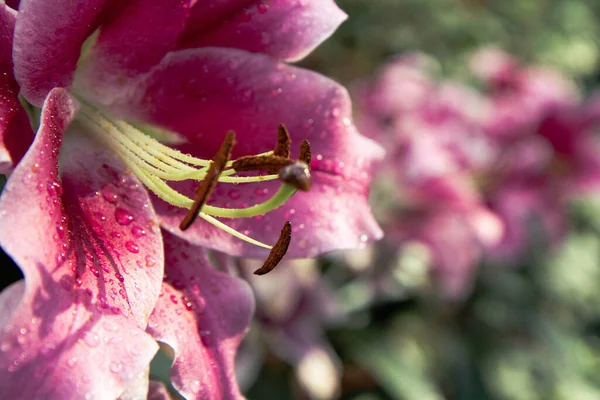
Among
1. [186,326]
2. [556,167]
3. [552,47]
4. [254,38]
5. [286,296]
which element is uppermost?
[254,38]

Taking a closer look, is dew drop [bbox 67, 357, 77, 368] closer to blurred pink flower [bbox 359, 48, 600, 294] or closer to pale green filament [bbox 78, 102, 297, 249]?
pale green filament [bbox 78, 102, 297, 249]

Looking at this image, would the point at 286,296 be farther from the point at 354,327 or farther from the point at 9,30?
the point at 9,30

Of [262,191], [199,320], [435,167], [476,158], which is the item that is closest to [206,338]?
[199,320]

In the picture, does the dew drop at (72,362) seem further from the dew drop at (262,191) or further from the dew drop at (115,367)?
the dew drop at (262,191)

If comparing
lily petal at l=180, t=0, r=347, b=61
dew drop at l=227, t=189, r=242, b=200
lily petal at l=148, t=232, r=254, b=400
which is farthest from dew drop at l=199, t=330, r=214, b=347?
lily petal at l=180, t=0, r=347, b=61

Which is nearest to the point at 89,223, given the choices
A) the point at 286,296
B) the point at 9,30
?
the point at 9,30

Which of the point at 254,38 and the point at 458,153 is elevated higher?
the point at 254,38
